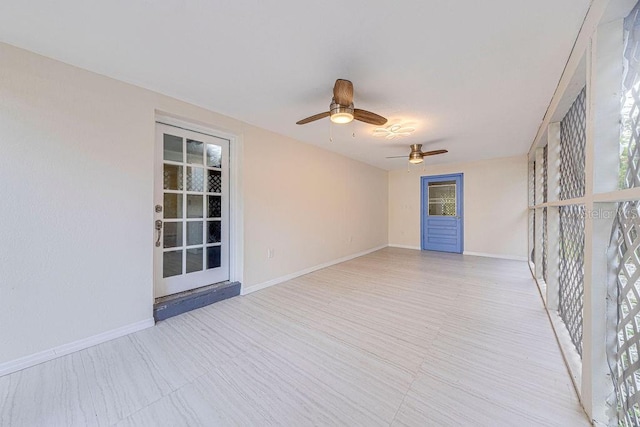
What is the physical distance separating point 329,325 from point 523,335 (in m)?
1.64

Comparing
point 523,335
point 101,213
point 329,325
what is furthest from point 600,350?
point 101,213

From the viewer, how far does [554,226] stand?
244 cm

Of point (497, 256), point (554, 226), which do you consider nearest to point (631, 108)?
point (554, 226)

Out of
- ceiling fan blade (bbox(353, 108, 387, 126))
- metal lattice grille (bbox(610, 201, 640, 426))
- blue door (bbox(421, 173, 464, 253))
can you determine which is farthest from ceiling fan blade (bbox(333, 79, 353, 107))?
blue door (bbox(421, 173, 464, 253))

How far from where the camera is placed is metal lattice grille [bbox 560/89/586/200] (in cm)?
179

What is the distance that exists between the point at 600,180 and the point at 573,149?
1.18 m

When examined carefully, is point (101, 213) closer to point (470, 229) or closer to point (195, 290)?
point (195, 290)

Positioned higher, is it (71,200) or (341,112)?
(341,112)

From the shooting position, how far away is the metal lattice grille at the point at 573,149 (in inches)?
70.6

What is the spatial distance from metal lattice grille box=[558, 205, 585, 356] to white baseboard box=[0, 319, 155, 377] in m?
3.54

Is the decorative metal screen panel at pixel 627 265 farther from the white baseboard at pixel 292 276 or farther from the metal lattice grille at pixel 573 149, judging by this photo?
the white baseboard at pixel 292 276

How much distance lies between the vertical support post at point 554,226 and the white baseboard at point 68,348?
3.93 m

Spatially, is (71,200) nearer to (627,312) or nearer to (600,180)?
(600,180)

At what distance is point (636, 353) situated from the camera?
1038 millimetres
